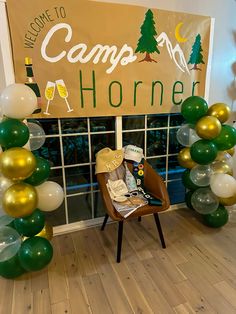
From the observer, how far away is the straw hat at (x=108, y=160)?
2043 millimetres

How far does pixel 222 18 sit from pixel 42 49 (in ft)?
6.15

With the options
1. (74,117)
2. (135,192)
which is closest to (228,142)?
(135,192)

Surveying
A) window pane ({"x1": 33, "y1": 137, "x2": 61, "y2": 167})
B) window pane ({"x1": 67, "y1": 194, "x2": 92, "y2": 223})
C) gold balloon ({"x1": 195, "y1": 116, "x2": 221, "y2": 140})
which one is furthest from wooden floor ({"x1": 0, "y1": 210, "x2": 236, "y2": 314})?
gold balloon ({"x1": 195, "y1": 116, "x2": 221, "y2": 140})

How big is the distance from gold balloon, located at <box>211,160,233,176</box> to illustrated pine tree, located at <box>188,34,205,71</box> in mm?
993

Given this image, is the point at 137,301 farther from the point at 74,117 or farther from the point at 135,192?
the point at 74,117

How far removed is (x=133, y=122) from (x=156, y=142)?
38 cm

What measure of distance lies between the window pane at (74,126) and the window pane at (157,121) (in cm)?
68

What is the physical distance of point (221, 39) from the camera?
2432 millimetres

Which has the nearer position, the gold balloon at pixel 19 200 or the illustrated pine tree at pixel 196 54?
the gold balloon at pixel 19 200

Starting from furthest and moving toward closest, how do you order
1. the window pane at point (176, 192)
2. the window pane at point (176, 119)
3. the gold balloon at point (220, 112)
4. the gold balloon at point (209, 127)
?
the window pane at point (176, 192) < the window pane at point (176, 119) < the gold balloon at point (220, 112) < the gold balloon at point (209, 127)

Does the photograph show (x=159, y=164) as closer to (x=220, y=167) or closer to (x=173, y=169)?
(x=173, y=169)

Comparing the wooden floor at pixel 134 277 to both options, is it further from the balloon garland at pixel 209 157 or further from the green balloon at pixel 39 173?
the green balloon at pixel 39 173

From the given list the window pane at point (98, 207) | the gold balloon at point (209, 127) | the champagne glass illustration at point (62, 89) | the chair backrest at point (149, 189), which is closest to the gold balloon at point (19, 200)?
the chair backrest at point (149, 189)

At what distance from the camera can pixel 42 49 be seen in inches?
70.3
